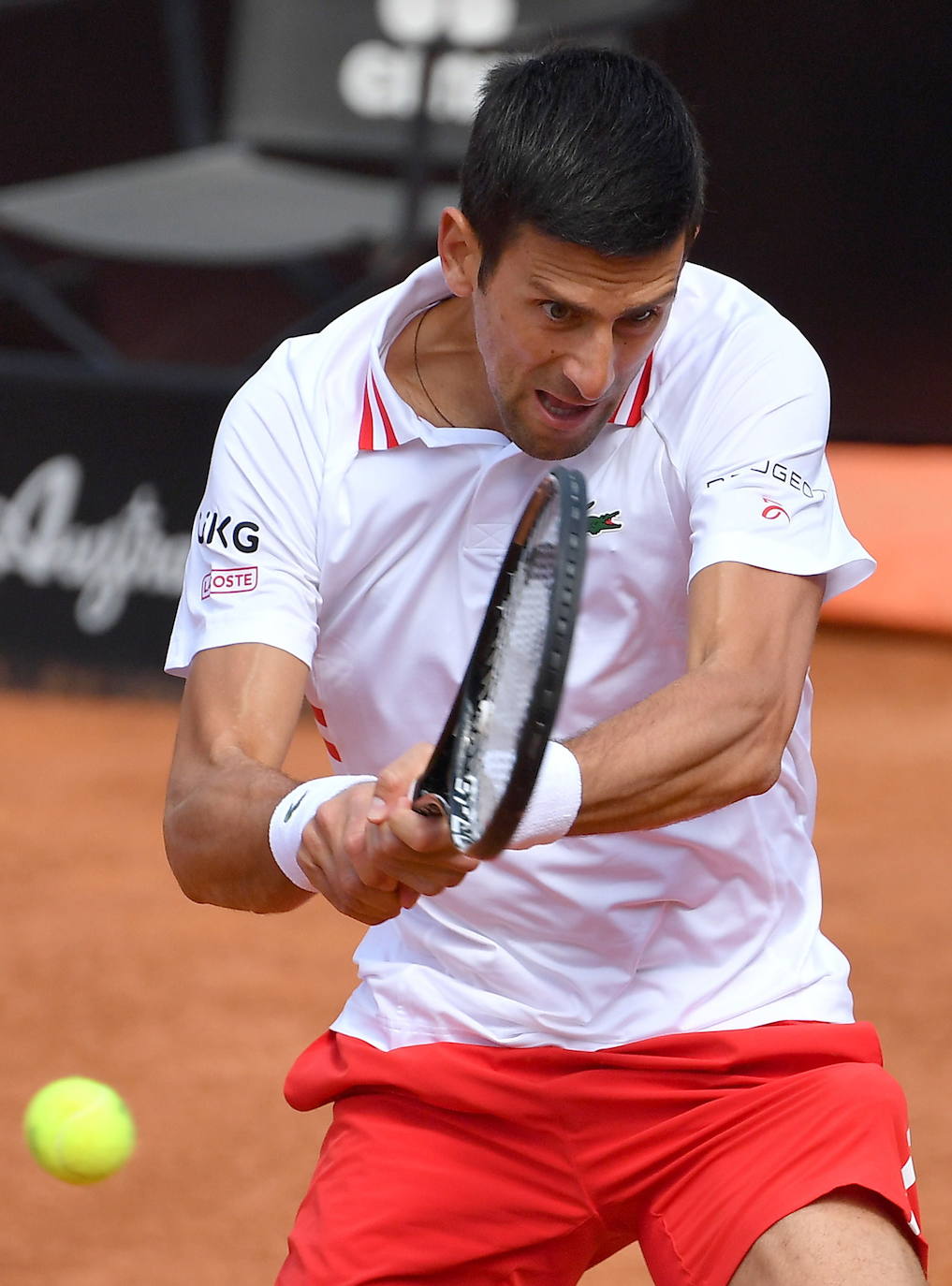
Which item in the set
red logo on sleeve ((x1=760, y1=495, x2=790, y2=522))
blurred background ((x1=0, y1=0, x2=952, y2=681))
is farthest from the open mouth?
blurred background ((x1=0, y1=0, x2=952, y2=681))

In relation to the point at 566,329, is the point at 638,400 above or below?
below

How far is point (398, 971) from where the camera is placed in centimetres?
Result: 248

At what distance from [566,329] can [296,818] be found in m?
0.63

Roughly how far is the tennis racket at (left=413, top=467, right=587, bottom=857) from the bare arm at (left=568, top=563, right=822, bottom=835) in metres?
0.13

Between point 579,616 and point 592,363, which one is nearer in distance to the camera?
point 592,363

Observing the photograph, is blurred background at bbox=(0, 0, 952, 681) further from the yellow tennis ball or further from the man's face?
the man's face

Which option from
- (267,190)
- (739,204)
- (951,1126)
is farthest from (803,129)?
(951,1126)

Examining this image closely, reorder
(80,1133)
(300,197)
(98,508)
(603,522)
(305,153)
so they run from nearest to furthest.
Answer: (603,522) < (80,1133) < (98,508) < (300,197) < (305,153)

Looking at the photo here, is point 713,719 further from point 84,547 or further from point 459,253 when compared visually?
point 84,547

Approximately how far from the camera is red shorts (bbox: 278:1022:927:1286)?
2320mm

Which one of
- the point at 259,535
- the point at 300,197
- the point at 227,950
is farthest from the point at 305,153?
the point at 259,535

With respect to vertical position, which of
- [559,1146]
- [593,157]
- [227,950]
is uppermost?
[593,157]

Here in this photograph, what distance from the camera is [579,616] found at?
2.34 meters

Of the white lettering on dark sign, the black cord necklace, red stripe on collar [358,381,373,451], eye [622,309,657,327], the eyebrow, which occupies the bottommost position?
the white lettering on dark sign
